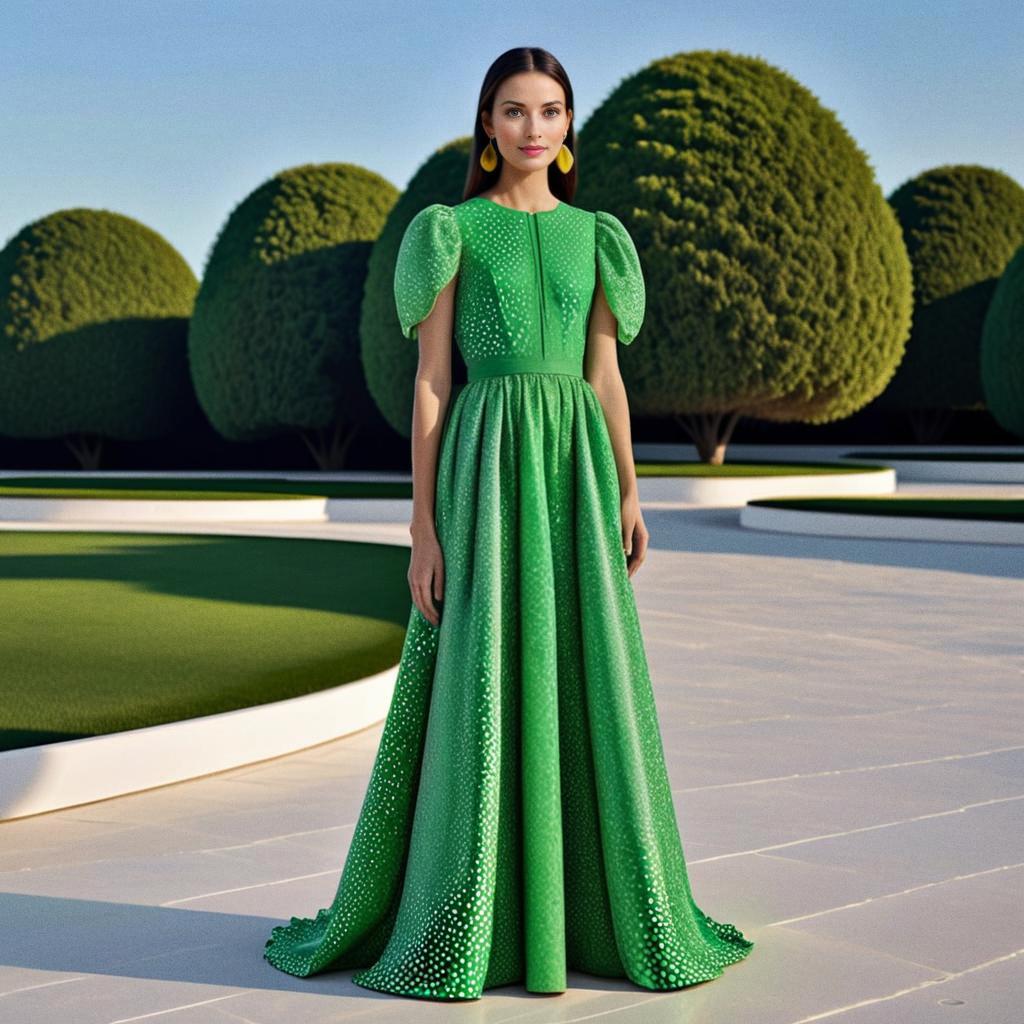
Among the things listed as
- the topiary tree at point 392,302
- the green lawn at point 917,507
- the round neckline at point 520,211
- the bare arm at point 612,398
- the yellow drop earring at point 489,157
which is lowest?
the green lawn at point 917,507

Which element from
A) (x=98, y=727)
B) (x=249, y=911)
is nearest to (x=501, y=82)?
(x=249, y=911)

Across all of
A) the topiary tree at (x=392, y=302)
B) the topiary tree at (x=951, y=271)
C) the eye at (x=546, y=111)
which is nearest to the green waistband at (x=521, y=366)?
the eye at (x=546, y=111)

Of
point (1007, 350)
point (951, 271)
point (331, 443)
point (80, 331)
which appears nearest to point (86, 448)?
point (80, 331)

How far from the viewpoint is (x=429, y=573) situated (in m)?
3.23

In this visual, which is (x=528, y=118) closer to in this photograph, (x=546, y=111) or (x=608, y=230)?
(x=546, y=111)

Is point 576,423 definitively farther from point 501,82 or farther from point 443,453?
point 501,82

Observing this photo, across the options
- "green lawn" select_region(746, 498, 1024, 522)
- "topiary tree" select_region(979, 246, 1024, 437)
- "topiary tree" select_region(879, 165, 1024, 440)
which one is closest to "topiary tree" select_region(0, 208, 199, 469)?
"topiary tree" select_region(879, 165, 1024, 440)

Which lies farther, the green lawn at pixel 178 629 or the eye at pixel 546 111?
the green lawn at pixel 178 629

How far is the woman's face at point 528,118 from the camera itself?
10.6 feet

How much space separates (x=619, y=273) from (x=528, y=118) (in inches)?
15.5

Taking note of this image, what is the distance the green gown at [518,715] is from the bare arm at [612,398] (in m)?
0.05

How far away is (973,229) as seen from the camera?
3262cm

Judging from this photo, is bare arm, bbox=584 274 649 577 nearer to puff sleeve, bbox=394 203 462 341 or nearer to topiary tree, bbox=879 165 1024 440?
puff sleeve, bbox=394 203 462 341

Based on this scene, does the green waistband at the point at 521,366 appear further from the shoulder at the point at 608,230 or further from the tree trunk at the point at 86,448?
the tree trunk at the point at 86,448
